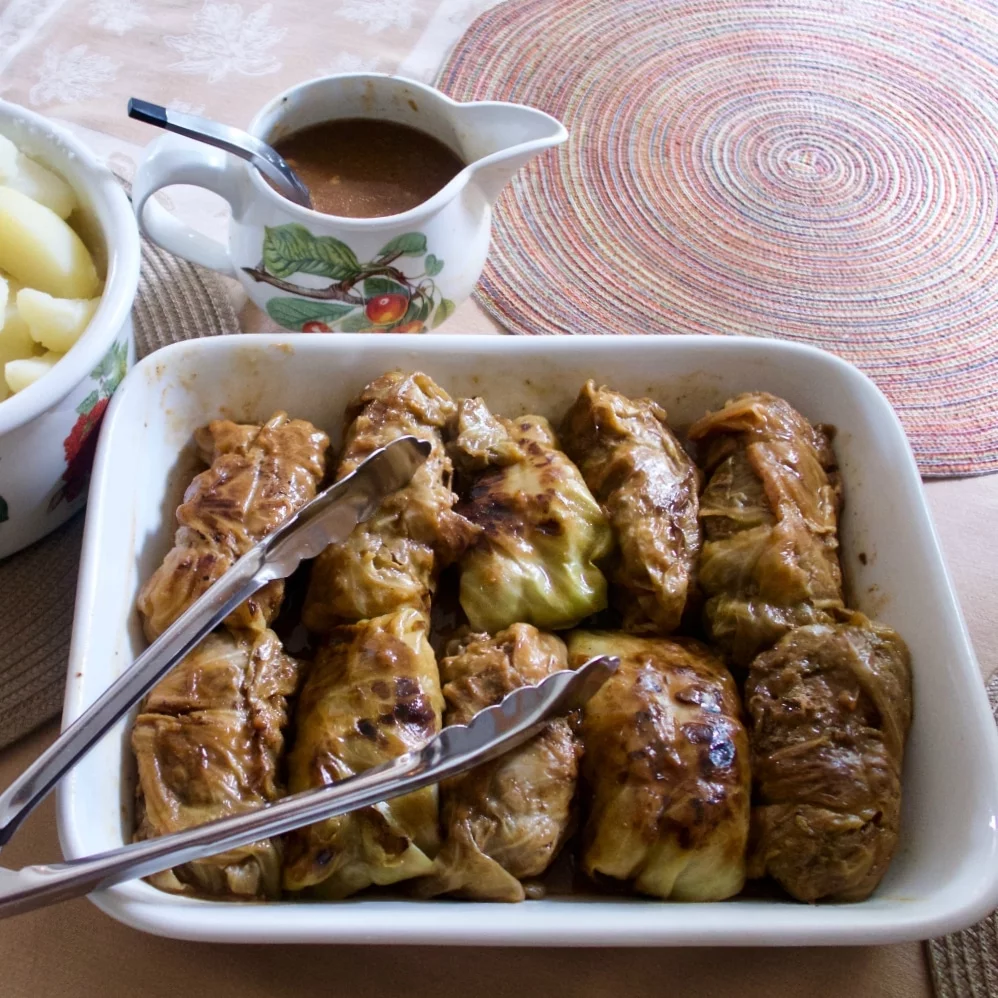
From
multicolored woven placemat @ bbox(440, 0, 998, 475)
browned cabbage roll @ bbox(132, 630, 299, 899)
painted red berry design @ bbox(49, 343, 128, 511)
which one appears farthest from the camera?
multicolored woven placemat @ bbox(440, 0, 998, 475)

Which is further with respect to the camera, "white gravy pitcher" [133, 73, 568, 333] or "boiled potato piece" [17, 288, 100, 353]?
"white gravy pitcher" [133, 73, 568, 333]

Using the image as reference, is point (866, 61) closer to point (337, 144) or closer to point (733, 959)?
point (337, 144)

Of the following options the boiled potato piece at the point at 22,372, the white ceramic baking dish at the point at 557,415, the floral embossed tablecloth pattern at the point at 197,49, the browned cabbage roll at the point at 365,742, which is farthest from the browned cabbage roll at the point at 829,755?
the floral embossed tablecloth pattern at the point at 197,49

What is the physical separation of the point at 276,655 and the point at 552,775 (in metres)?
0.40

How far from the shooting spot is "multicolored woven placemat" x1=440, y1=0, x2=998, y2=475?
194 cm

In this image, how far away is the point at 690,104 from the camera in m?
2.32

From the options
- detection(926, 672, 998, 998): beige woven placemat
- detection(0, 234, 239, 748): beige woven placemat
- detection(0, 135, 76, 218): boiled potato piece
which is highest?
detection(0, 135, 76, 218): boiled potato piece

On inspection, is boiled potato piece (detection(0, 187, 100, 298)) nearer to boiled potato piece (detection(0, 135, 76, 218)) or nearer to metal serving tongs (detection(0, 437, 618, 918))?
boiled potato piece (detection(0, 135, 76, 218))

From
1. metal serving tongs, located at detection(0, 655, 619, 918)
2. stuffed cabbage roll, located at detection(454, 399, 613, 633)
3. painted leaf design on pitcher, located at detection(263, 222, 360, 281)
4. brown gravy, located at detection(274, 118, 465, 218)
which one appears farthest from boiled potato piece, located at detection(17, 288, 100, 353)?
metal serving tongs, located at detection(0, 655, 619, 918)

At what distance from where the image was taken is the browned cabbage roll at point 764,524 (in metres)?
1.31

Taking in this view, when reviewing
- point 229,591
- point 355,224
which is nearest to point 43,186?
point 355,224

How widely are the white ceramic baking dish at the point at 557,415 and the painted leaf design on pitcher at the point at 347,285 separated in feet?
0.36

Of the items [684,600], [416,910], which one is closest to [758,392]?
[684,600]

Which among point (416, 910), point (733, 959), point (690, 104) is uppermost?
point (690, 104)
